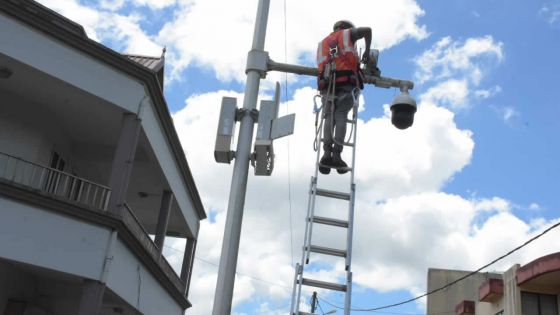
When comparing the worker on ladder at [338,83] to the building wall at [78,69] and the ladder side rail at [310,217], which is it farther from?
the building wall at [78,69]

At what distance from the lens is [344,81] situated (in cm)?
891

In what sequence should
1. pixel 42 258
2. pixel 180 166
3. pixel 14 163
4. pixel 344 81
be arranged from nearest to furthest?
1. pixel 344 81
2. pixel 42 258
3. pixel 14 163
4. pixel 180 166

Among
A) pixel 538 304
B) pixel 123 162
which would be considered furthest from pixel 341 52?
pixel 538 304

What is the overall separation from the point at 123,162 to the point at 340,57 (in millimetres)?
5111

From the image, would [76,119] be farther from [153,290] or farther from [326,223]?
[326,223]

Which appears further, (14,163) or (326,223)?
(14,163)

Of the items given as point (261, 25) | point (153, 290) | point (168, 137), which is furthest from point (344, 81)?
point (153, 290)

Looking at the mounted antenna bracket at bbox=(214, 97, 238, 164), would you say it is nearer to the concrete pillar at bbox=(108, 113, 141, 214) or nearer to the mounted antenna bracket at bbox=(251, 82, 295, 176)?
the mounted antenna bracket at bbox=(251, 82, 295, 176)

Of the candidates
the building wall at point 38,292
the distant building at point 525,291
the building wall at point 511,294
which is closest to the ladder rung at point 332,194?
the building wall at point 38,292

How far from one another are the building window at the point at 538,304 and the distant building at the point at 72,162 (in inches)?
418

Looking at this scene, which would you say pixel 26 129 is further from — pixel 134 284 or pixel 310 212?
pixel 310 212

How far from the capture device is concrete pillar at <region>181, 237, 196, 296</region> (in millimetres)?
19469

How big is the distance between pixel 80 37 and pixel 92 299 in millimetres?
4717

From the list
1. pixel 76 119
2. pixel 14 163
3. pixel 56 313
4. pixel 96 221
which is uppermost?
pixel 76 119
